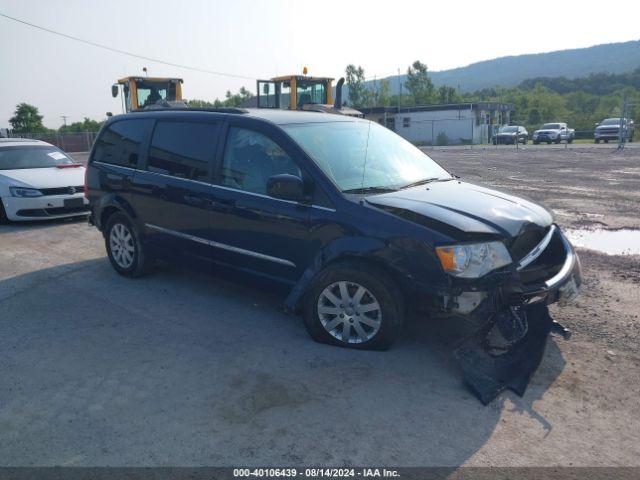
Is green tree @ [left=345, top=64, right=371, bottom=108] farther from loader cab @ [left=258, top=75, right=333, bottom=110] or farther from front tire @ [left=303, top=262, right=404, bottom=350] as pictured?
front tire @ [left=303, top=262, right=404, bottom=350]

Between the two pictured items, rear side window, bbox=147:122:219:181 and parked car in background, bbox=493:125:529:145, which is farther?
parked car in background, bbox=493:125:529:145

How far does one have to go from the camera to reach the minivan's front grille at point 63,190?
31.3ft

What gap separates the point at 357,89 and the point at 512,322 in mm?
91299

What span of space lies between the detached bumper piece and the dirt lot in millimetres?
101

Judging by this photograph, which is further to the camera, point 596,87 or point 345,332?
point 596,87

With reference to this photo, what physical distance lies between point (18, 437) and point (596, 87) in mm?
123199

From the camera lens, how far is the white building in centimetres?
5059

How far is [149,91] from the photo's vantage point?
17531 millimetres

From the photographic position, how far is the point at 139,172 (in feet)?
19.9

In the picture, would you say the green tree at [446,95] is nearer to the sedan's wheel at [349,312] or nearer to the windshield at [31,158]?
the windshield at [31,158]

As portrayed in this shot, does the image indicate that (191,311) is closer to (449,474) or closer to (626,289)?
(449,474)

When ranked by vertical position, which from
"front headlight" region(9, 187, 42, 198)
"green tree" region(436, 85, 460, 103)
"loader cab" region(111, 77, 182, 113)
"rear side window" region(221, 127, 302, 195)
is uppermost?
"green tree" region(436, 85, 460, 103)

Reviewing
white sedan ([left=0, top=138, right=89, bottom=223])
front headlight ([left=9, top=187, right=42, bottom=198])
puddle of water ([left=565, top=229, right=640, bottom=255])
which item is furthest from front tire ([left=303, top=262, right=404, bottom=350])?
front headlight ([left=9, top=187, right=42, bottom=198])

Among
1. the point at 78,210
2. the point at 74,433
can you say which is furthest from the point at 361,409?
the point at 78,210
